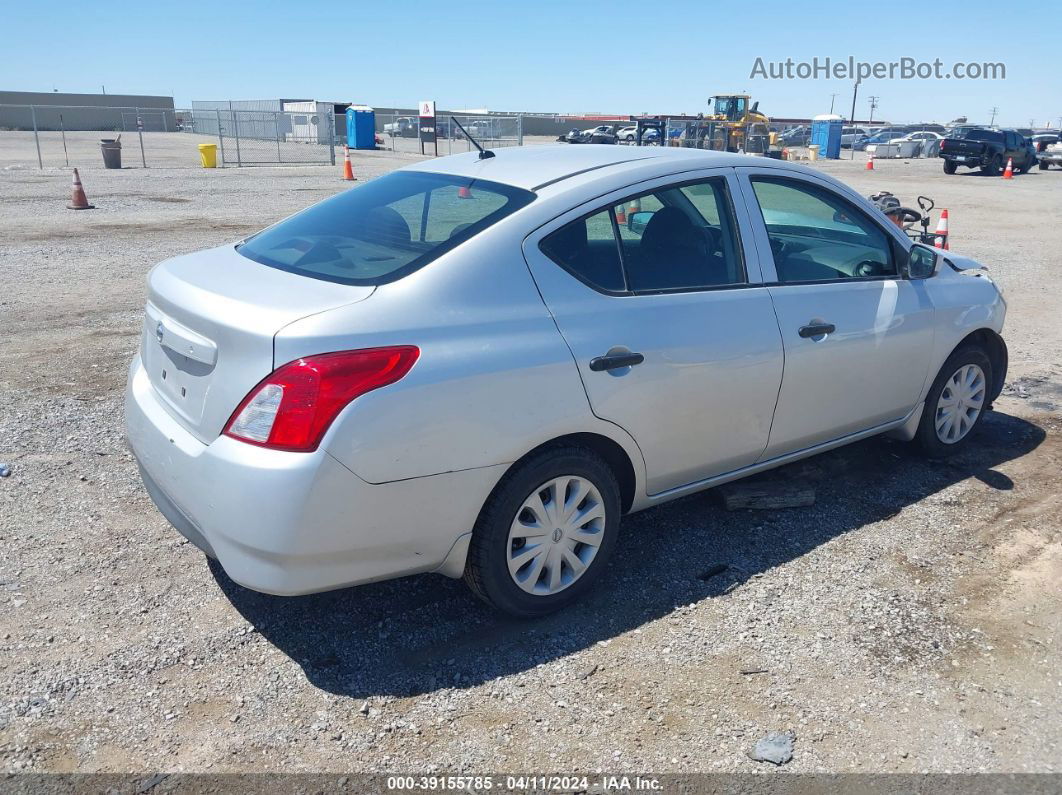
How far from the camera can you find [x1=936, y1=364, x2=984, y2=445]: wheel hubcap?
5039 mm

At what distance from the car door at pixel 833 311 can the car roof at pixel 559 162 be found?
0.73 ft

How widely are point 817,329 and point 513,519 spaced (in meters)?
1.78

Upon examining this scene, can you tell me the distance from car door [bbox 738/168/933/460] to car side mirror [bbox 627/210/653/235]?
1.76 feet

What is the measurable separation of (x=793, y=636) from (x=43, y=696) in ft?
8.93

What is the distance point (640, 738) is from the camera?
2885 mm

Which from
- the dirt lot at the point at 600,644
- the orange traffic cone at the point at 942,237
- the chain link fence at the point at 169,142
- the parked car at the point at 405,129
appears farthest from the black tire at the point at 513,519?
the parked car at the point at 405,129

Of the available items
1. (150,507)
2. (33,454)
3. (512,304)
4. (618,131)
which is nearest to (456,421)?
(512,304)

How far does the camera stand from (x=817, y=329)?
13.4 feet

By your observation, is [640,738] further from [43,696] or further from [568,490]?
[43,696]

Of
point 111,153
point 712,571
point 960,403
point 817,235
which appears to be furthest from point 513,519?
point 111,153

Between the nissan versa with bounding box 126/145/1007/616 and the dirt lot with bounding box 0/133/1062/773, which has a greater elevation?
the nissan versa with bounding box 126/145/1007/616

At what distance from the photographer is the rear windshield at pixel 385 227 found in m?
3.31

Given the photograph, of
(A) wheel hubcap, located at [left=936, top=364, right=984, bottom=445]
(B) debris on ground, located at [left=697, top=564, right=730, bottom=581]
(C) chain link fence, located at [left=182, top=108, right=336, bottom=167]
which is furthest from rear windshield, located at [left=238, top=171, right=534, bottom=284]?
(C) chain link fence, located at [left=182, top=108, right=336, bottom=167]

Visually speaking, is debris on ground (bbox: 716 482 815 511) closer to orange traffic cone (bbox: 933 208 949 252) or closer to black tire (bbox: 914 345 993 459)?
black tire (bbox: 914 345 993 459)
